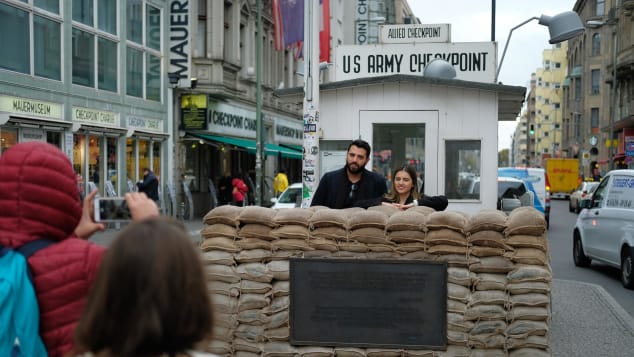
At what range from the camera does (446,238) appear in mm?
5070

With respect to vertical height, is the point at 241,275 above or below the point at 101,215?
below

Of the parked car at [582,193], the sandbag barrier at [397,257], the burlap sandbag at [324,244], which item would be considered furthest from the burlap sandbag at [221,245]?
the parked car at [582,193]

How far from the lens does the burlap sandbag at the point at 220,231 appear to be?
533 cm

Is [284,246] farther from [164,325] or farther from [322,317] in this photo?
[164,325]

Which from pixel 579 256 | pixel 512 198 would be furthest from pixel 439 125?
pixel 579 256

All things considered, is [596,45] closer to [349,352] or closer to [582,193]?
[582,193]

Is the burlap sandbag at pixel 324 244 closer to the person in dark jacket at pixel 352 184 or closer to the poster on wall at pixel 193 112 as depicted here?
the person in dark jacket at pixel 352 184

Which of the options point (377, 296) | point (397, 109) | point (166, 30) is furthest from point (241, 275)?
point (166, 30)

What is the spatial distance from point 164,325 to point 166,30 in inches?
1037

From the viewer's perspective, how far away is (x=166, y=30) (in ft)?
89.1

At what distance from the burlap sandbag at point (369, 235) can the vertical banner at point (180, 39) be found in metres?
22.8

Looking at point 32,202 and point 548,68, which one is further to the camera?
point 548,68

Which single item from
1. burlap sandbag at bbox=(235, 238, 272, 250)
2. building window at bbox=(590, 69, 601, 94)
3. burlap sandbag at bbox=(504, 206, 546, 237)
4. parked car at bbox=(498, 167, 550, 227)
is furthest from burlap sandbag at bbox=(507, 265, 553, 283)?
building window at bbox=(590, 69, 601, 94)

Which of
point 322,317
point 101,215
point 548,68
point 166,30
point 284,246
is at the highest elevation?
point 548,68
